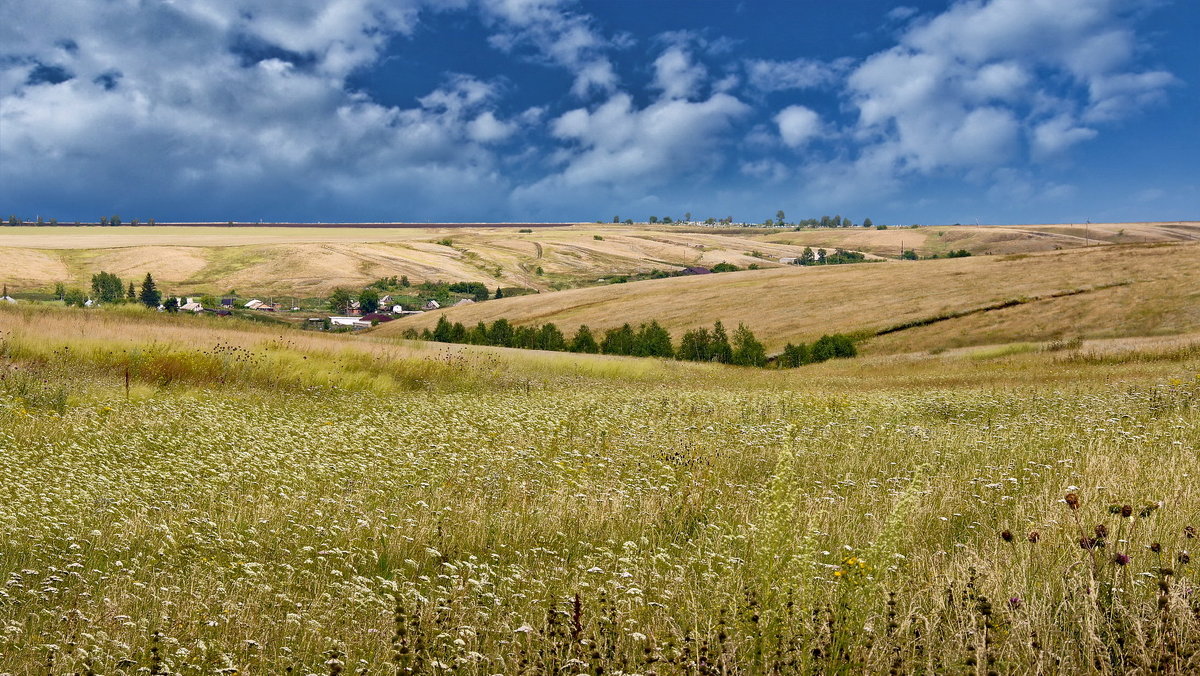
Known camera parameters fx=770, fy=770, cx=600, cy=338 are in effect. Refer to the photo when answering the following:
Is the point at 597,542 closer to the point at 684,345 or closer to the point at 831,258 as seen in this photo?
the point at 684,345

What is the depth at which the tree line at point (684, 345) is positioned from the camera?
182 feet

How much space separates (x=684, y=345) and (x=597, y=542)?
2114 inches

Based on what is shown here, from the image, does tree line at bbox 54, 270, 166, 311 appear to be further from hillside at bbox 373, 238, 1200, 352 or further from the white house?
hillside at bbox 373, 238, 1200, 352

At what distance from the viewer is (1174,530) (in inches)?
207

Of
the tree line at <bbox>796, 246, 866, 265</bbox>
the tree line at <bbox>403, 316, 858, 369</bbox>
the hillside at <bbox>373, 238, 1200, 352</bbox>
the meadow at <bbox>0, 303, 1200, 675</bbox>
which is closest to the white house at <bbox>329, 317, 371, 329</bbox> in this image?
the hillside at <bbox>373, 238, 1200, 352</bbox>

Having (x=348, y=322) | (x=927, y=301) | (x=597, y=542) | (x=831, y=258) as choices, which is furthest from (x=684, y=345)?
(x=831, y=258)

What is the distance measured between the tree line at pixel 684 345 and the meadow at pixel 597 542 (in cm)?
4251

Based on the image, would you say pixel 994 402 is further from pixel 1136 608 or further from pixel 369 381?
pixel 369 381

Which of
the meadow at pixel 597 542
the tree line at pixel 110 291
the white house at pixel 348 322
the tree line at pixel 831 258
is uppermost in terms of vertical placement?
the tree line at pixel 831 258

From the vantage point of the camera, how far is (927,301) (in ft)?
224

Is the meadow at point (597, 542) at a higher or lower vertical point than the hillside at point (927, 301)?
lower

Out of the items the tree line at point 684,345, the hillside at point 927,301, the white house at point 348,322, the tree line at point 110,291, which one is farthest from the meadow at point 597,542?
the tree line at point 110,291

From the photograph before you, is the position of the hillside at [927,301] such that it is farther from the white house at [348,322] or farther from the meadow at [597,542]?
the meadow at [597,542]

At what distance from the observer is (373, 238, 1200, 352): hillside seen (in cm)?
5553
